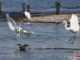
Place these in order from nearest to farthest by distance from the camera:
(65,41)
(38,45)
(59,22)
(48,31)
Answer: (38,45), (65,41), (48,31), (59,22)

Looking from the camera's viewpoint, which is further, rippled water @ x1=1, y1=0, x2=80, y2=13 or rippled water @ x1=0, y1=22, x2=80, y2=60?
rippled water @ x1=1, y1=0, x2=80, y2=13

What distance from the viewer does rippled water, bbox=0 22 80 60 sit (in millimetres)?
28031

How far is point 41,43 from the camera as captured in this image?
34062 mm

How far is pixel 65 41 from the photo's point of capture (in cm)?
3531

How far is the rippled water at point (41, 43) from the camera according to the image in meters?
28.0

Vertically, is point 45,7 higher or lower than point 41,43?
higher

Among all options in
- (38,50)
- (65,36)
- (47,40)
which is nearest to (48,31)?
(65,36)

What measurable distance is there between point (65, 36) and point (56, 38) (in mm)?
1898

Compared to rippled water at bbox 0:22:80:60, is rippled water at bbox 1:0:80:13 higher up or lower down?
higher up

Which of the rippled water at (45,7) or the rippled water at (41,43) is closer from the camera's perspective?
the rippled water at (41,43)

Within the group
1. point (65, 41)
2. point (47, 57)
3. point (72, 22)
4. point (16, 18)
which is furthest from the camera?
point (16, 18)

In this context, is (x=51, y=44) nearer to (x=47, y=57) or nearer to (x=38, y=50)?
(x=38, y=50)

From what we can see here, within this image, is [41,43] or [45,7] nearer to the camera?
[41,43]

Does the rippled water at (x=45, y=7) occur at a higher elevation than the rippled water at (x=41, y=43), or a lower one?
higher
